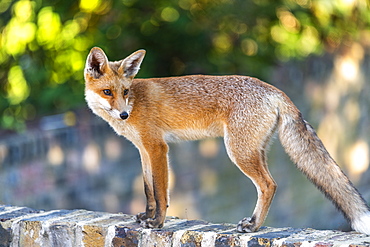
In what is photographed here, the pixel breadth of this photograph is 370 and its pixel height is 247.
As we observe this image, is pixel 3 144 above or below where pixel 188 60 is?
below

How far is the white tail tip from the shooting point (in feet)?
11.7

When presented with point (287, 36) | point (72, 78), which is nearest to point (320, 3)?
point (287, 36)

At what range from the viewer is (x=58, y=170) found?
7227 mm

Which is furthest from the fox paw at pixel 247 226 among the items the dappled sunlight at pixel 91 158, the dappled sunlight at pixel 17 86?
the dappled sunlight at pixel 17 86

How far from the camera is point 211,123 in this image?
13.7 ft

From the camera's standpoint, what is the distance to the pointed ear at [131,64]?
13.8ft

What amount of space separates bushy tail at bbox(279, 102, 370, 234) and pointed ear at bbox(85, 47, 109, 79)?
3.97 feet

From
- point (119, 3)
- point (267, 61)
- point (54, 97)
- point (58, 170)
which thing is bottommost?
point (58, 170)

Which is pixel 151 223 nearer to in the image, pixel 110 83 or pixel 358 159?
pixel 110 83

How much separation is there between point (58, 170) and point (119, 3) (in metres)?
2.64

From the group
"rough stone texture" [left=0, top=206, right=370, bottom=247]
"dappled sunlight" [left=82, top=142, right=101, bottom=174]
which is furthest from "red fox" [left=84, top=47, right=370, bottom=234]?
"dappled sunlight" [left=82, top=142, right=101, bottom=174]

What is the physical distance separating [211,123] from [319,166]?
2.52 ft

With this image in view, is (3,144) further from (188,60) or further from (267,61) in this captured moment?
(267,61)

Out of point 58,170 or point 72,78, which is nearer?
point 58,170
